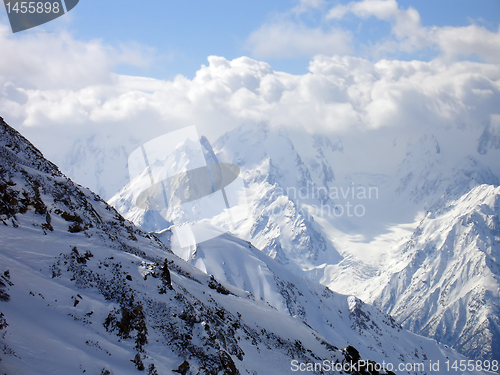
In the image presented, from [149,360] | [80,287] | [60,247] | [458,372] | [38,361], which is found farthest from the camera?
[458,372]

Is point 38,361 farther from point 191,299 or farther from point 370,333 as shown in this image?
point 370,333

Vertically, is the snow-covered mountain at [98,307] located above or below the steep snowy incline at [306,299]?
above

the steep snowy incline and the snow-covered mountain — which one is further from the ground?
the snow-covered mountain

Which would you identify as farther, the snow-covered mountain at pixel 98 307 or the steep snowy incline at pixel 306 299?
the steep snowy incline at pixel 306 299

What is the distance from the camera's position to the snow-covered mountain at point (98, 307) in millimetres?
17797

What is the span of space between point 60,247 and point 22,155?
18677 millimetres

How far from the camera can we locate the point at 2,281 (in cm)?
1872

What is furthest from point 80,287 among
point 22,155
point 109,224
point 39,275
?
point 22,155

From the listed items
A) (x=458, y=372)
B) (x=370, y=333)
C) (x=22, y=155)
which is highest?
(x=22, y=155)

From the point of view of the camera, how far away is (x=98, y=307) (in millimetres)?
21250

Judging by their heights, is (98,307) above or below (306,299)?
above

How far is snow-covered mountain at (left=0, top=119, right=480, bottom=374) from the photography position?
58.4 ft

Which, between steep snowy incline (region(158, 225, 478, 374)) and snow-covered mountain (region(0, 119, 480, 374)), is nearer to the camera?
snow-covered mountain (region(0, 119, 480, 374))

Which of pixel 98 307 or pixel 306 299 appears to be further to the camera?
pixel 306 299
